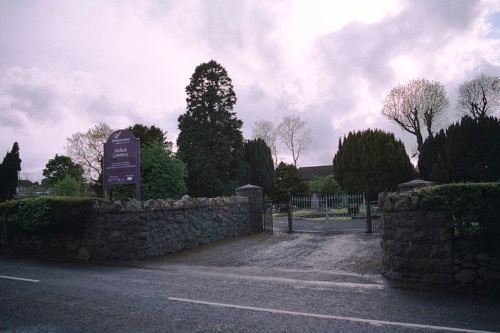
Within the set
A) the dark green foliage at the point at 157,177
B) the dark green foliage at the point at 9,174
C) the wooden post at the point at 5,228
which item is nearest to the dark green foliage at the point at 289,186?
the dark green foliage at the point at 157,177

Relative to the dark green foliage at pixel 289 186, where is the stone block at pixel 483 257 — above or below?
below

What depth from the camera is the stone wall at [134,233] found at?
11414mm

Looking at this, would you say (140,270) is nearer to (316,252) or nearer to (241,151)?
(316,252)

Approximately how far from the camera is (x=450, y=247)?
283 inches

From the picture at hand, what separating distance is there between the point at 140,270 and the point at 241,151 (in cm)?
2976

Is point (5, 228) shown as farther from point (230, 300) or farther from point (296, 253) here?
point (230, 300)

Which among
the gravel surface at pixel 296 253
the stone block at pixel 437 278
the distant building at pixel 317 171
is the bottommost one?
the gravel surface at pixel 296 253

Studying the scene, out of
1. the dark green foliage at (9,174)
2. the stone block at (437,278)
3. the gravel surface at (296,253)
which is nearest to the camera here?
the stone block at (437,278)

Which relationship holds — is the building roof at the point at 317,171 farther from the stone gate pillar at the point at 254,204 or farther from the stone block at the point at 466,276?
the stone block at the point at 466,276

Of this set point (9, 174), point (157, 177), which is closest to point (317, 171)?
point (157, 177)

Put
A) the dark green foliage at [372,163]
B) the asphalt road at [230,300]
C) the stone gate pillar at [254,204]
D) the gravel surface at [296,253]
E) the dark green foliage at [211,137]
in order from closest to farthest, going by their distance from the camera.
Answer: the asphalt road at [230,300] < the gravel surface at [296,253] < the stone gate pillar at [254,204] < the dark green foliage at [372,163] < the dark green foliage at [211,137]

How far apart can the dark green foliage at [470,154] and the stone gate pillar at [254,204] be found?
15.2m

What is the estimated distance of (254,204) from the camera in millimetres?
18375

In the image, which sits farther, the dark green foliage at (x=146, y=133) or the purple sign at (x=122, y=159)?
the dark green foliage at (x=146, y=133)
